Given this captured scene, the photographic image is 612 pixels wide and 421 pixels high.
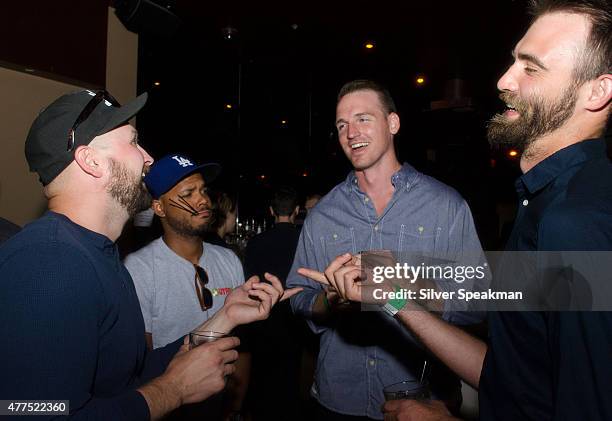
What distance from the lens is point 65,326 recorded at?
47.0 inches

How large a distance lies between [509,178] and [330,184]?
6184 millimetres

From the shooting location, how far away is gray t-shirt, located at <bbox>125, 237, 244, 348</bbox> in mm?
2584

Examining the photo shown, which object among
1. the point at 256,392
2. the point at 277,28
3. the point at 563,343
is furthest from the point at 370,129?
the point at 277,28

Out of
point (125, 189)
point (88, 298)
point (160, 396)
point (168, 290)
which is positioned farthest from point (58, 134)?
point (168, 290)

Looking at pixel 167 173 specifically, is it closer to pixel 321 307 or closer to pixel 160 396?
pixel 321 307

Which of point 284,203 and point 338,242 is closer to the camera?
point 338,242

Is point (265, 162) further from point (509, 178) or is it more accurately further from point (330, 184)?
point (509, 178)

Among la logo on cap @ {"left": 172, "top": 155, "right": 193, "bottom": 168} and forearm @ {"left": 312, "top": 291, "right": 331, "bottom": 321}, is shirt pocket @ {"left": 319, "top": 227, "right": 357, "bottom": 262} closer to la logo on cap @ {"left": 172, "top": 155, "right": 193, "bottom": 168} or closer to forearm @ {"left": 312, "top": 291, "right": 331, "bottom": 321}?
forearm @ {"left": 312, "top": 291, "right": 331, "bottom": 321}

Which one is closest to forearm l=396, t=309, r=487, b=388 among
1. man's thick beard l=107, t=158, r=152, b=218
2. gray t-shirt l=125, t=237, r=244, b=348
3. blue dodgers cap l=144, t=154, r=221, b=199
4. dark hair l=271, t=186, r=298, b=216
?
man's thick beard l=107, t=158, r=152, b=218

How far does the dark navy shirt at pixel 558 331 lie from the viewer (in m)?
0.93

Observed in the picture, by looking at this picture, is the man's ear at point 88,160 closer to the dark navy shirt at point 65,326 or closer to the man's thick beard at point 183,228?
the dark navy shirt at point 65,326

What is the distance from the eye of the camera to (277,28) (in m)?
6.40

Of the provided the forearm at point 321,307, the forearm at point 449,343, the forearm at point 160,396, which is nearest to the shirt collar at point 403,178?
the forearm at point 321,307

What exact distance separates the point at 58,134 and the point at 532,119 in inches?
63.9
